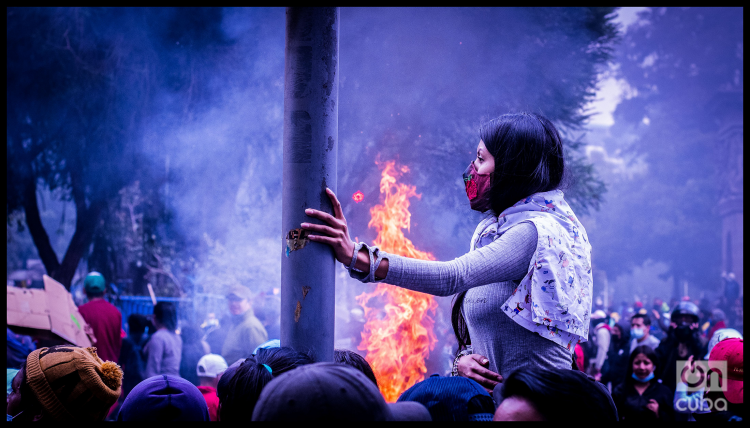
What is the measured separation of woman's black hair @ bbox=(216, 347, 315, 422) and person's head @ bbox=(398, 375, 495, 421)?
Result: 484 mm

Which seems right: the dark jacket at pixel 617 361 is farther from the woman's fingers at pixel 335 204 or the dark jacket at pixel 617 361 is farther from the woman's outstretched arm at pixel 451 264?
the woman's fingers at pixel 335 204

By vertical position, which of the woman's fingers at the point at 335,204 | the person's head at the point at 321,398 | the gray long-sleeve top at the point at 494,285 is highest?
the woman's fingers at the point at 335,204

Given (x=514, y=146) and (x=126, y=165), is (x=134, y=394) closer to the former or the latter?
(x=514, y=146)

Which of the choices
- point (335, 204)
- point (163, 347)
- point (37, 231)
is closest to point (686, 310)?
point (335, 204)

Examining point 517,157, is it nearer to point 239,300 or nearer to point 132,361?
point 132,361

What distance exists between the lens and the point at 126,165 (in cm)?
1510

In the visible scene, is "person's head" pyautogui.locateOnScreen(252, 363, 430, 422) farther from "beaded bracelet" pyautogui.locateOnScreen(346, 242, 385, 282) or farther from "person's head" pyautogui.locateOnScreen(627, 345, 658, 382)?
"person's head" pyautogui.locateOnScreen(627, 345, 658, 382)

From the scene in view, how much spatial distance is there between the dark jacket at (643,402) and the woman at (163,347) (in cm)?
572

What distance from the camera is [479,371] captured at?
2170 mm

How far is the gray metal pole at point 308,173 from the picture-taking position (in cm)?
213

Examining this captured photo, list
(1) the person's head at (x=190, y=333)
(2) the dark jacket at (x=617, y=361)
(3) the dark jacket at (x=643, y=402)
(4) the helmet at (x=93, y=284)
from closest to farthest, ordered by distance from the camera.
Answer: (3) the dark jacket at (x=643, y=402), (4) the helmet at (x=93, y=284), (2) the dark jacket at (x=617, y=361), (1) the person's head at (x=190, y=333)

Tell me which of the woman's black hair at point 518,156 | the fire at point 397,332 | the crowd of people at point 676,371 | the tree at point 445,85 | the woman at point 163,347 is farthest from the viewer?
the tree at point 445,85

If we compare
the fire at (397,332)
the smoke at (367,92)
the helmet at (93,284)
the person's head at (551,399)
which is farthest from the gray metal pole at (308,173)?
the smoke at (367,92)

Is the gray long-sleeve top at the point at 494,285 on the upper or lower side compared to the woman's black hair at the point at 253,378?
upper
